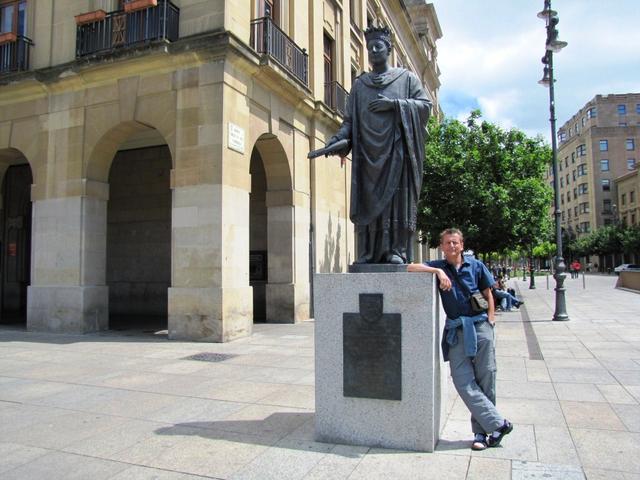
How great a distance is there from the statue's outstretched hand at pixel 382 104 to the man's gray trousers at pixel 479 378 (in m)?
2.21

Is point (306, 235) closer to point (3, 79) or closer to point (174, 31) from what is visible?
point (174, 31)

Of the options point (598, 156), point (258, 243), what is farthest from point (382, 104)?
point (598, 156)

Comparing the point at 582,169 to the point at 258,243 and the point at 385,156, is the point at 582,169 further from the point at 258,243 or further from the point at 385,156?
the point at 385,156

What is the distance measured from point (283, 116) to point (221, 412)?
10.3 metres

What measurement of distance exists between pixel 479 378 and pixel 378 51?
3.29m

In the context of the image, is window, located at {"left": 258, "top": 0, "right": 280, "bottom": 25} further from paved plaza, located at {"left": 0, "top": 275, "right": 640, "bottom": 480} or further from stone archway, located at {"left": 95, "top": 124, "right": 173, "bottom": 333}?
paved plaza, located at {"left": 0, "top": 275, "right": 640, "bottom": 480}

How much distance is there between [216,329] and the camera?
35.3ft

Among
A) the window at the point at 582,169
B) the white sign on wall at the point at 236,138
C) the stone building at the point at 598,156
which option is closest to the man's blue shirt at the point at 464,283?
the white sign on wall at the point at 236,138

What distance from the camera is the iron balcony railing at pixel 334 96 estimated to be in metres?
18.2

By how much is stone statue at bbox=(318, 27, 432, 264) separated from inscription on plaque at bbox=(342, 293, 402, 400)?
0.65 meters

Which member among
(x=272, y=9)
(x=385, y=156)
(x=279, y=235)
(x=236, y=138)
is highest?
(x=272, y=9)

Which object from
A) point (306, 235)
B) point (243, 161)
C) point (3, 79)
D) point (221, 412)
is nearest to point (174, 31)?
point (243, 161)

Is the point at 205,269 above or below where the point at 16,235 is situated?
below

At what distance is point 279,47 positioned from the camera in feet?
45.8
